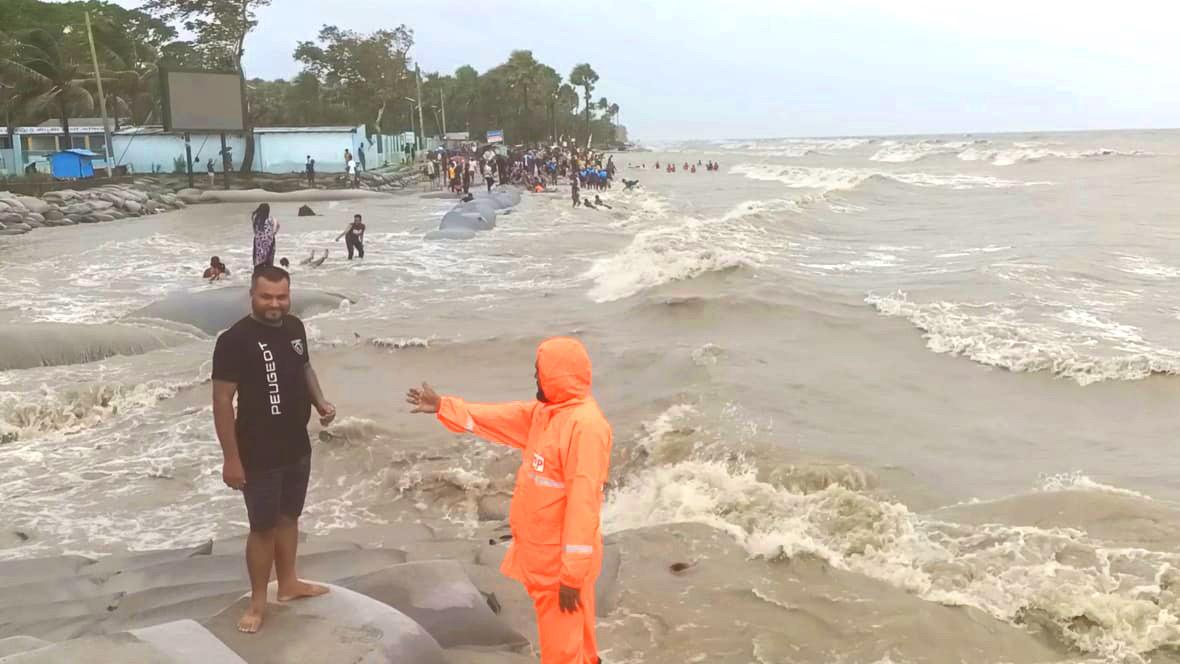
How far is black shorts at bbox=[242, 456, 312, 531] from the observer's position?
3.65 meters

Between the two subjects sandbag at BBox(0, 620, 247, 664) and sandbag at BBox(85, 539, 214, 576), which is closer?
sandbag at BBox(0, 620, 247, 664)

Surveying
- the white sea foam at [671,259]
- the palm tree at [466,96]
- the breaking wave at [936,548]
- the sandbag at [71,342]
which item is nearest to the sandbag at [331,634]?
the breaking wave at [936,548]

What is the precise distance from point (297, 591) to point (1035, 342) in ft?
30.8

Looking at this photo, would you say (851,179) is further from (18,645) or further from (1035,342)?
(18,645)

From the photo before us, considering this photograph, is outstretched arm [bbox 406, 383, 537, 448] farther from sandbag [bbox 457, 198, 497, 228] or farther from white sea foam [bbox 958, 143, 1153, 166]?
white sea foam [bbox 958, 143, 1153, 166]

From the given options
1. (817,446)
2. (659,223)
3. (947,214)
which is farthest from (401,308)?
(947,214)

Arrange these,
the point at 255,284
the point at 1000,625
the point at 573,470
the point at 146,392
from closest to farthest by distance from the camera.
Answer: the point at 573,470 < the point at 255,284 < the point at 1000,625 < the point at 146,392

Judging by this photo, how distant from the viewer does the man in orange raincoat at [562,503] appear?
317 centimetres

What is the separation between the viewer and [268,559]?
3.70m

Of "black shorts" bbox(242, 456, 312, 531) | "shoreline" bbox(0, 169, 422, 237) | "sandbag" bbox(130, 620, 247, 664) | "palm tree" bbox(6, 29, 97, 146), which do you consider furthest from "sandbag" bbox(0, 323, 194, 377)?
"palm tree" bbox(6, 29, 97, 146)

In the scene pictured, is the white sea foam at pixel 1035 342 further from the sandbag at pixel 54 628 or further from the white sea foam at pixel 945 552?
the sandbag at pixel 54 628

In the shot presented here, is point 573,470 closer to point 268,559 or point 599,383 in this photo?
point 268,559

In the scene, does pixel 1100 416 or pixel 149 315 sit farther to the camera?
pixel 149 315

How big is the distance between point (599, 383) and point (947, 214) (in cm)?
2223
